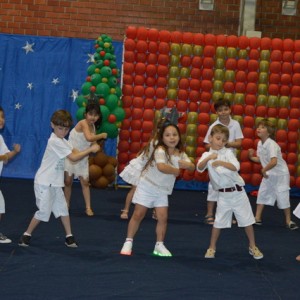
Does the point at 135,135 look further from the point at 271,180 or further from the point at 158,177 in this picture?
the point at 158,177

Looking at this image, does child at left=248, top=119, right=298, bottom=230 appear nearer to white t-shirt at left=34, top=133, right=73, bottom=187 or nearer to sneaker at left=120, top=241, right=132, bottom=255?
sneaker at left=120, top=241, right=132, bottom=255

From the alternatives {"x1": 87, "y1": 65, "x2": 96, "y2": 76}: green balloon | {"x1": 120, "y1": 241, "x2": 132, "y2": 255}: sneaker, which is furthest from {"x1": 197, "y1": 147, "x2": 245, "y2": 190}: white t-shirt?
{"x1": 87, "y1": 65, "x2": 96, "y2": 76}: green balloon

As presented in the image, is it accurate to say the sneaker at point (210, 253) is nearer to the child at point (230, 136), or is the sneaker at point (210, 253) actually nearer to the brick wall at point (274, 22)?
the child at point (230, 136)

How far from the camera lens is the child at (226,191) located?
5883 millimetres

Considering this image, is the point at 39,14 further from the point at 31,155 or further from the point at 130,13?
the point at 31,155

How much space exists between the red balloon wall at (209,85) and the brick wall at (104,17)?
142 centimetres

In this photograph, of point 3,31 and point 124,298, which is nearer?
point 124,298

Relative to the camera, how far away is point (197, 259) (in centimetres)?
585

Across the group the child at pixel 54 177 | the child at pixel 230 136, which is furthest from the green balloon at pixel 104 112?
the child at pixel 54 177

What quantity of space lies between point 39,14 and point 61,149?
257 inches

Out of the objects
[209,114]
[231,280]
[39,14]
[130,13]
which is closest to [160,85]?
[209,114]

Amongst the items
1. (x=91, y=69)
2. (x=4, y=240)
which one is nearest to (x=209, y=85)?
(x=91, y=69)

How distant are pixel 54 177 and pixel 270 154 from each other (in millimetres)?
2802

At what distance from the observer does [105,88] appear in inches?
390
